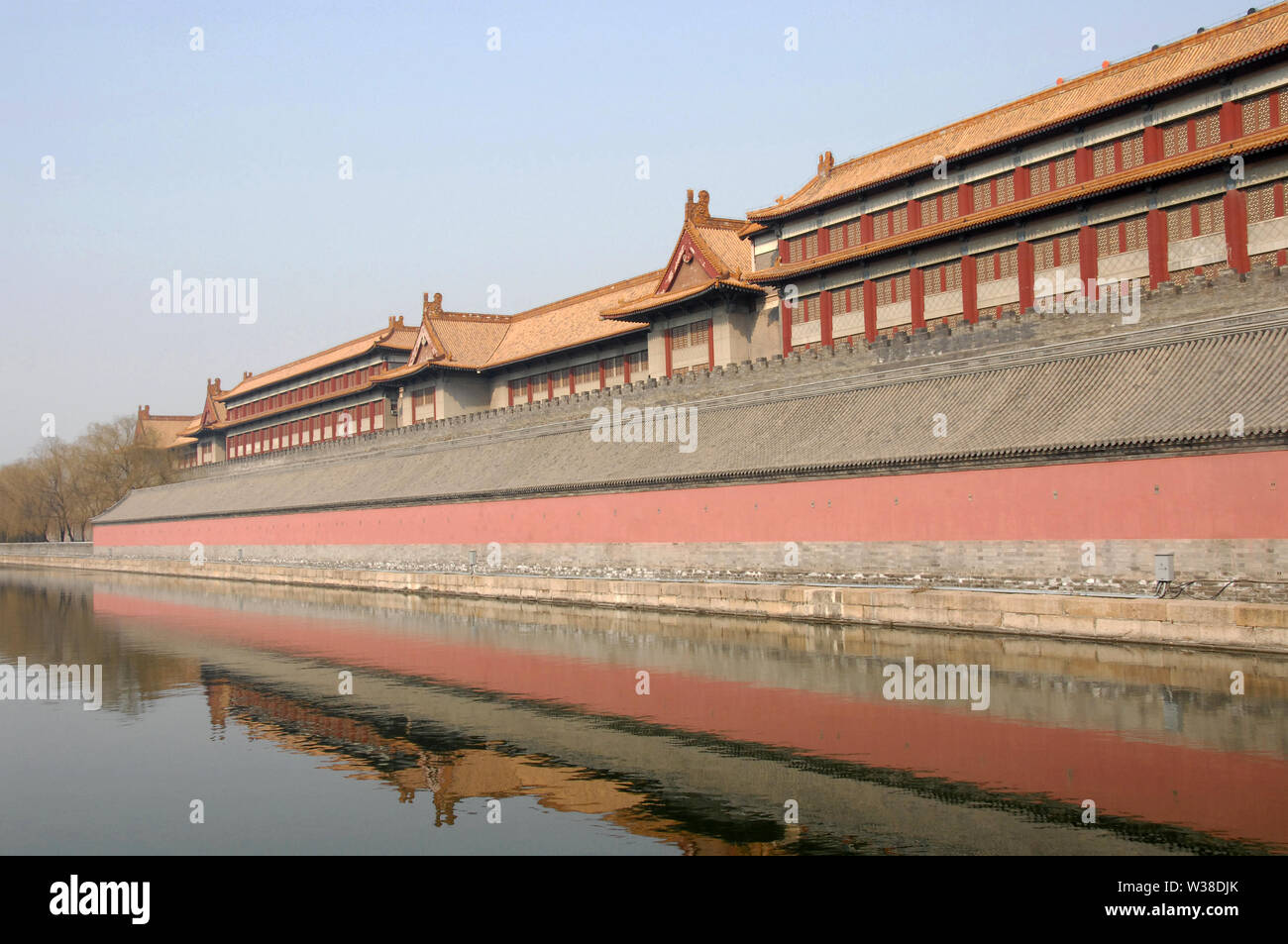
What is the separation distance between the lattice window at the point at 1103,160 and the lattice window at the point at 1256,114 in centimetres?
315

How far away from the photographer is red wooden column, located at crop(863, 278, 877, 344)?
106ft

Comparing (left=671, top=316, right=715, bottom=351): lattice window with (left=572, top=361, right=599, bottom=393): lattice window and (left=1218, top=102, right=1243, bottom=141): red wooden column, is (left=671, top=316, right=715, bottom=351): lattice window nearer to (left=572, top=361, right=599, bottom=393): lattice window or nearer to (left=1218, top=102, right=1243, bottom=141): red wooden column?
(left=572, top=361, right=599, bottom=393): lattice window

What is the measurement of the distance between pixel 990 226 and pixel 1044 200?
201 cm

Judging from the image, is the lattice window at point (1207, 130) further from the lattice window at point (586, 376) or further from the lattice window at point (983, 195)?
the lattice window at point (586, 376)

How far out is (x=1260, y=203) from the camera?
24.3 m

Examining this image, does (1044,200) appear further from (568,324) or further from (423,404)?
(423,404)

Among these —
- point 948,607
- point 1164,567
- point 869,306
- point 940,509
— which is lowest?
point 948,607

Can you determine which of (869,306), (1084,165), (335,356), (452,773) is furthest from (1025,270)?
(335,356)

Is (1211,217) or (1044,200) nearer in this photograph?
(1211,217)

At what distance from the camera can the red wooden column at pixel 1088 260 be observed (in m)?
26.9

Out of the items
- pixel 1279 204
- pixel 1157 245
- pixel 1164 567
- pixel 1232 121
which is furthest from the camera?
pixel 1157 245

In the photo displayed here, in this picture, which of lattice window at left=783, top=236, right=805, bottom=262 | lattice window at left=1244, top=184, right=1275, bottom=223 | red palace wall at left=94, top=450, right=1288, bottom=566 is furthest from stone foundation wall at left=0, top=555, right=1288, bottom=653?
lattice window at left=783, top=236, right=805, bottom=262
